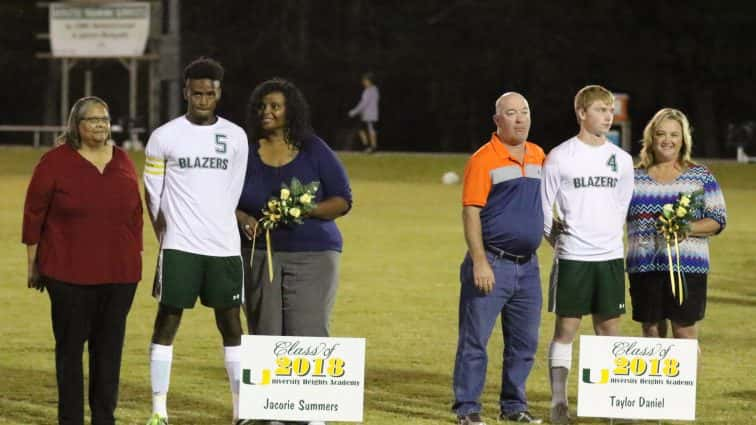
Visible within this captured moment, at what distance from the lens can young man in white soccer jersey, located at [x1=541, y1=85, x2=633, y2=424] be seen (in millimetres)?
8422

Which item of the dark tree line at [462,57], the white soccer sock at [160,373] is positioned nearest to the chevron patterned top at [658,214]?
the white soccer sock at [160,373]

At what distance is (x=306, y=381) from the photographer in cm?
801

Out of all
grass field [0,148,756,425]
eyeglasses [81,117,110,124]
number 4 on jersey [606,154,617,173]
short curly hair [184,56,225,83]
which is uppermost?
short curly hair [184,56,225,83]

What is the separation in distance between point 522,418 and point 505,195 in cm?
116

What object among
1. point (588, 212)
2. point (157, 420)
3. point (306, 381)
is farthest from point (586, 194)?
point (157, 420)

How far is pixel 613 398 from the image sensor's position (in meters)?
8.26

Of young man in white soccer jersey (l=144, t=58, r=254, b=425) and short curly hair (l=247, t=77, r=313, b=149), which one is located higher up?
short curly hair (l=247, t=77, r=313, b=149)

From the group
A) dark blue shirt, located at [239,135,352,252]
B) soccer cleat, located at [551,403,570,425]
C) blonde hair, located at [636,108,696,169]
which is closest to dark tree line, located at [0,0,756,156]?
blonde hair, located at [636,108,696,169]

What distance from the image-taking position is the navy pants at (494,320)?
8555 mm

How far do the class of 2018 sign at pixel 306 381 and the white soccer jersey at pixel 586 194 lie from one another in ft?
3.99

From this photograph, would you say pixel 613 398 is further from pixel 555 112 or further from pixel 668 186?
pixel 555 112

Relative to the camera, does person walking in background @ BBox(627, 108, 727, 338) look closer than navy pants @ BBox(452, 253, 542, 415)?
No

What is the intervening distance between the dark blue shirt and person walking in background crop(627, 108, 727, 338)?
1.56 m

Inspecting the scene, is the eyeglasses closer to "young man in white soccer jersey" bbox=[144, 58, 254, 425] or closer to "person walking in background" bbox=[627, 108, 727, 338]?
"young man in white soccer jersey" bbox=[144, 58, 254, 425]
